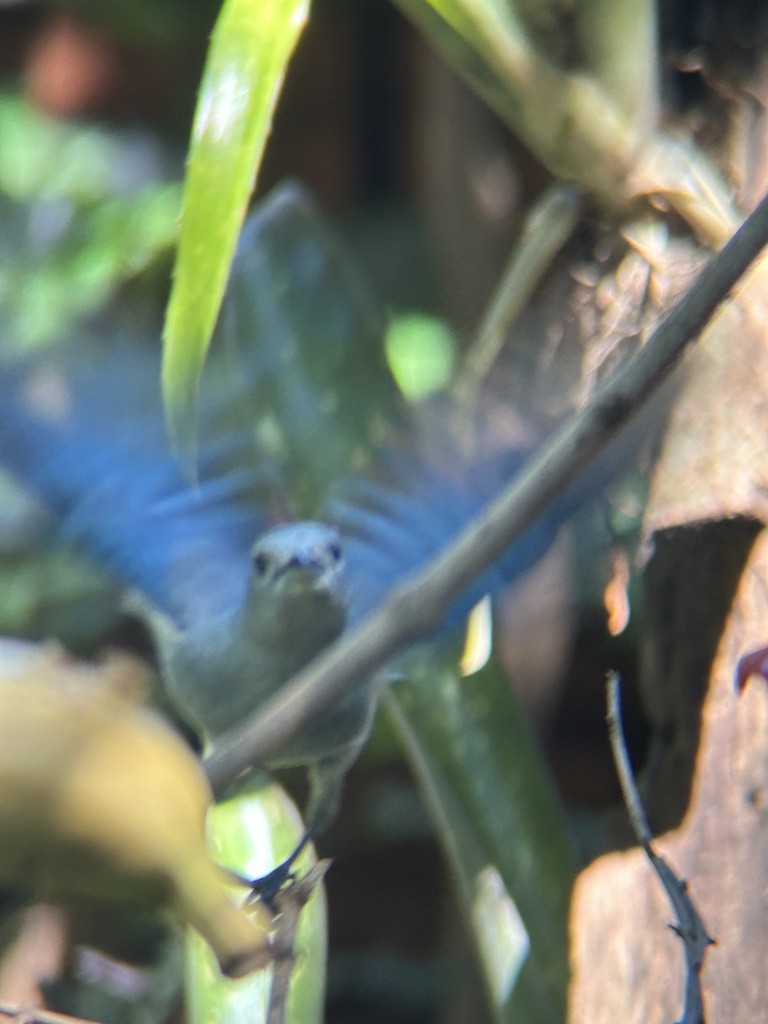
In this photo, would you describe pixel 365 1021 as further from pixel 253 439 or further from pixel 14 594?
pixel 253 439

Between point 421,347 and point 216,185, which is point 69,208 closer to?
point 421,347

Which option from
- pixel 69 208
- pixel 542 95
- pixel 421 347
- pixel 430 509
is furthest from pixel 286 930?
pixel 69 208

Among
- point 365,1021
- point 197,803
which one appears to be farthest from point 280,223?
point 365,1021

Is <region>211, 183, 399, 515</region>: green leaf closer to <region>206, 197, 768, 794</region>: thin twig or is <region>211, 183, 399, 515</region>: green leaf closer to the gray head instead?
the gray head

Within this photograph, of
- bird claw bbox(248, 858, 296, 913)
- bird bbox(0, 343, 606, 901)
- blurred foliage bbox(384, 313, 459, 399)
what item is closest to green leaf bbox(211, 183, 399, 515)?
bird bbox(0, 343, 606, 901)

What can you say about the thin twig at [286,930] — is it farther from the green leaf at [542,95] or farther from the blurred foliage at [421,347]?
the blurred foliage at [421,347]

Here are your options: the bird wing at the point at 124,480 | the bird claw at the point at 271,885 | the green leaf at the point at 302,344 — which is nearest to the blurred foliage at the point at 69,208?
the green leaf at the point at 302,344
